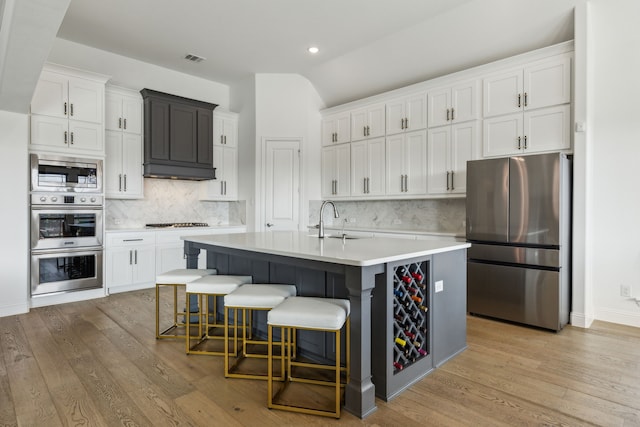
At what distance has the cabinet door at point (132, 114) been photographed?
5.08m

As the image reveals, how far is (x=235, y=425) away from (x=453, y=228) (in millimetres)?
3874

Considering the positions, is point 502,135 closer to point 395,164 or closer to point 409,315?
point 395,164

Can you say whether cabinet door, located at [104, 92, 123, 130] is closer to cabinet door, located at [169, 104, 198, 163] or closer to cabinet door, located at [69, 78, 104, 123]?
cabinet door, located at [69, 78, 104, 123]

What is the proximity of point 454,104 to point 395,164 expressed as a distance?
1.11m

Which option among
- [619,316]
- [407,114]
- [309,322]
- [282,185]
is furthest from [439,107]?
[309,322]

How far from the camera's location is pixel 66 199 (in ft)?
14.0

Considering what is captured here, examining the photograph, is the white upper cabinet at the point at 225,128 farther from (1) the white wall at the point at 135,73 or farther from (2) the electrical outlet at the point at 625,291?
(2) the electrical outlet at the point at 625,291

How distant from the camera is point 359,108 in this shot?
5570 millimetres

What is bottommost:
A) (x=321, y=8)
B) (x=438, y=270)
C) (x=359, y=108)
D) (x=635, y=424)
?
(x=635, y=424)

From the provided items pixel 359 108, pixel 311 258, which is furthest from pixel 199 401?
pixel 359 108

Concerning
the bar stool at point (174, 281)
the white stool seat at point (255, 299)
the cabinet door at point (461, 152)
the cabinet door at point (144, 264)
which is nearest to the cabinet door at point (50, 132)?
the cabinet door at point (144, 264)

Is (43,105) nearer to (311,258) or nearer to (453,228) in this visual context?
(311,258)

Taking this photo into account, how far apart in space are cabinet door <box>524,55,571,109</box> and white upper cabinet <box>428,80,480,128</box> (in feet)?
1.82

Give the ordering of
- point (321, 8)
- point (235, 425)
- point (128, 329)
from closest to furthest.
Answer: point (235, 425), point (128, 329), point (321, 8)
